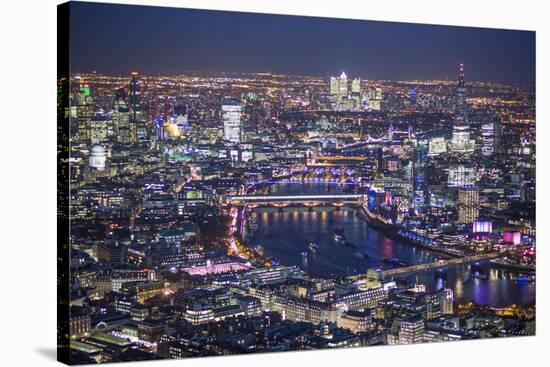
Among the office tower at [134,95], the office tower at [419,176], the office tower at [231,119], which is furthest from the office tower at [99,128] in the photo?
the office tower at [419,176]

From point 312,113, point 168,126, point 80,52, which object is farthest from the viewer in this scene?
point 312,113

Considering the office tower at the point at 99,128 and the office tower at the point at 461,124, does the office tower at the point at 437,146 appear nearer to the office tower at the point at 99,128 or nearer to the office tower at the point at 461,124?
the office tower at the point at 461,124

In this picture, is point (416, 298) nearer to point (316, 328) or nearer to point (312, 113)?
point (316, 328)

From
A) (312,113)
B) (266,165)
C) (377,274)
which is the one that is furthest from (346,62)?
(377,274)

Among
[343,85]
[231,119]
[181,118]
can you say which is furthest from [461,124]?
[181,118]

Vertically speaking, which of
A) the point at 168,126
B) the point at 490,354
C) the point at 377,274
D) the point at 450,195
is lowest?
the point at 490,354

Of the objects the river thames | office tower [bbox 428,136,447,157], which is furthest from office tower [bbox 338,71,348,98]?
office tower [bbox 428,136,447,157]
